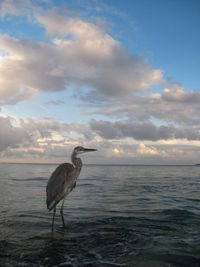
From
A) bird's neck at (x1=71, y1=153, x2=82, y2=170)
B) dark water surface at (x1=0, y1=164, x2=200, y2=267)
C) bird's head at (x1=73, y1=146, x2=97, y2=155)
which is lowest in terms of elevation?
dark water surface at (x1=0, y1=164, x2=200, y2=267)

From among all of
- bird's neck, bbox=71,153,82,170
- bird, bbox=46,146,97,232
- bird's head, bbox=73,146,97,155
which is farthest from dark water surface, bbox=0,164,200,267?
bird's head, bbox=73,146,97,155

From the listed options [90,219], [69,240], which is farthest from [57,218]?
[69,240]

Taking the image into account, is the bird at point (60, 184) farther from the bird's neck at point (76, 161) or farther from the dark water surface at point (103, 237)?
the dark water surface at point (103, 237)

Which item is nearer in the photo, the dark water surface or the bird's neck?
the dark water surface

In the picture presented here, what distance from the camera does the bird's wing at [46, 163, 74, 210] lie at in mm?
10258

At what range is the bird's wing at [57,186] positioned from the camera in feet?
33.7

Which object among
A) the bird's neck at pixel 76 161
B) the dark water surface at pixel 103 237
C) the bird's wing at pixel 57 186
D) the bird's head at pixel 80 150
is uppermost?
the bird's head at pixel 80 150

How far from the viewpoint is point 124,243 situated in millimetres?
7539

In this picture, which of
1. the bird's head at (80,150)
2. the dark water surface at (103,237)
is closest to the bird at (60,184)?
the bird's head at (80,150)

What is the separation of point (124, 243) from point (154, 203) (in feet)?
26.2

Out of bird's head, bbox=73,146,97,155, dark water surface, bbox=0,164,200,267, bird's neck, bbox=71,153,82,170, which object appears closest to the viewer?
dark water surface, bbox=0,164,200,267

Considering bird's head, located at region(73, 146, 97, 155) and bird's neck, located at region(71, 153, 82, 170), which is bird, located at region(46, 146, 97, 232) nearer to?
bird's neck, located at region(71, 153, 82, 170)

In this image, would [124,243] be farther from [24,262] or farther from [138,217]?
[138,217]

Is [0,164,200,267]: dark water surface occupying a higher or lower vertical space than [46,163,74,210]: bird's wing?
lower
